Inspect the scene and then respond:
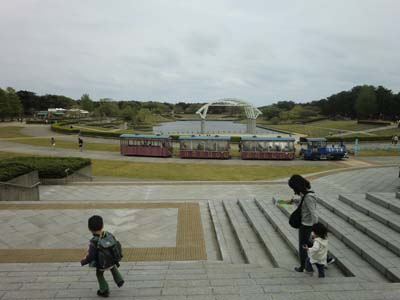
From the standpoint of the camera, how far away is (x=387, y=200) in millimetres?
8375

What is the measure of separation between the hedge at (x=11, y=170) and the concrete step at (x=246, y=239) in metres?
9.51

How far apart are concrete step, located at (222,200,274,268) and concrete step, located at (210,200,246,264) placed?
0.13 meters

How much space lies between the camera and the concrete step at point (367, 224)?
6166 mm

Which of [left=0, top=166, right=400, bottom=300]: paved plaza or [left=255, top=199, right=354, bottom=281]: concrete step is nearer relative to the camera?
[left=0, top=166, right=400, bottom=300]: paved plaza

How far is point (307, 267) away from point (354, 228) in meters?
2.68

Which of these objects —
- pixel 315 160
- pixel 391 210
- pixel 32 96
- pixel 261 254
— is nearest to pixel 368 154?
pixel 315 160

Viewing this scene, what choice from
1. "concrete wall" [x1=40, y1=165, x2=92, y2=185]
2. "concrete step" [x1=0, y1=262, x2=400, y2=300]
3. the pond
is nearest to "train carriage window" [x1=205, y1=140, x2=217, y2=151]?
"concrete wall" [x1=40, y1=165, x2=92, y2=185]

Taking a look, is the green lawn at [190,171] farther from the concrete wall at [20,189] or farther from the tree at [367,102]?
the tree at [367,102]

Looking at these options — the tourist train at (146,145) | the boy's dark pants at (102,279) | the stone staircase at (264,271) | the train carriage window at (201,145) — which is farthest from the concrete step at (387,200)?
the tourist train at (146,145)

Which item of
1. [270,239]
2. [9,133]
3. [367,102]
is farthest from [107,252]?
[367,102]

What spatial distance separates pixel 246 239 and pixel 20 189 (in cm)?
1010

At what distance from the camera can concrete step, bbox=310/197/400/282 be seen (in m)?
5.31

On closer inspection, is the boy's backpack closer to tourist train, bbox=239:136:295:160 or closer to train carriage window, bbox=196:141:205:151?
train carriage window, bbox=196:141:205:151

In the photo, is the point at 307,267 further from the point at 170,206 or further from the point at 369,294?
the point at 170,206
